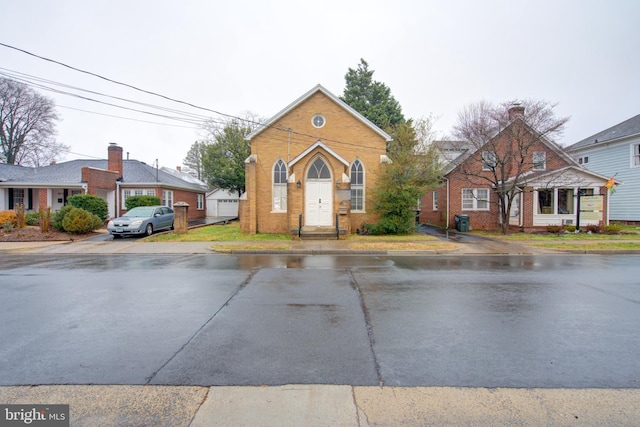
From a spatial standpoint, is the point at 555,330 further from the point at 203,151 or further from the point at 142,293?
the point at 203,151

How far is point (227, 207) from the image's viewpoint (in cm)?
3853

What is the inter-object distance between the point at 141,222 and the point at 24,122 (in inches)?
1448

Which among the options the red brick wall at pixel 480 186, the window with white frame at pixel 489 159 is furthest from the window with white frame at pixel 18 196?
the window with white frame at pixel 489 159

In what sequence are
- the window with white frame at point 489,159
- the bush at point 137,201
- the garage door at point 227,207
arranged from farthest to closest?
the garage door at point 227,207, the bush at point 137,201, the window with white frame at point 489,159

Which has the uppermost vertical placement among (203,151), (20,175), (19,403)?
Result: (203,151)

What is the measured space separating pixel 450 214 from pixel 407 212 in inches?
263

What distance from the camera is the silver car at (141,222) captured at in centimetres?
1789

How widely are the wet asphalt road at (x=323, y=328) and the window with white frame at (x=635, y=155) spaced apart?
63.4ft

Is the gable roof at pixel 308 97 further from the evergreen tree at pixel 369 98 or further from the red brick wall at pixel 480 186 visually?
the evergreen tree at pixel 369 98

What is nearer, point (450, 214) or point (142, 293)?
point (142, 293)

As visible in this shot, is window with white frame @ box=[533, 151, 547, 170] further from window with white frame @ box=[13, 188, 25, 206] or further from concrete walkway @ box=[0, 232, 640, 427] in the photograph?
window with white frame @ box=[13, 188, 25, 206]

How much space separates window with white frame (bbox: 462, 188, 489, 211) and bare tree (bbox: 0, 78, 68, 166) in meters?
49.2

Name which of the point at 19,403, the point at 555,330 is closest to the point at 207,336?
the point at 19,403

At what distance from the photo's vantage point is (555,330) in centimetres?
493
